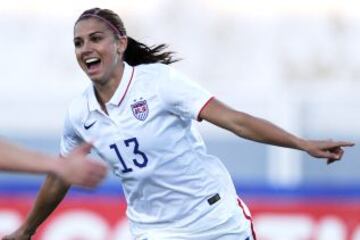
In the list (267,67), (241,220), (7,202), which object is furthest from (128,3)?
(241,220)

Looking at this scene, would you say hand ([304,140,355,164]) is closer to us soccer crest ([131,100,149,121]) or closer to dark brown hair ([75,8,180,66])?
us soccer crest ([131,100,149,121])

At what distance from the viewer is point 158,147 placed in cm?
691

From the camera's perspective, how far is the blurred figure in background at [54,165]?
4934 mm

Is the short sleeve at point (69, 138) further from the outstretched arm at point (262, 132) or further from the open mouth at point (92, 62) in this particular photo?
the outstretched arm at point (262, 132)

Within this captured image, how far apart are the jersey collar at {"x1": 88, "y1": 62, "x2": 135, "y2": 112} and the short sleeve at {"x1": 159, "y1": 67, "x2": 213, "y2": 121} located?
0.18 meters

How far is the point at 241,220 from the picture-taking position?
7.20 m

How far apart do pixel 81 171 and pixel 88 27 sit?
215 cm

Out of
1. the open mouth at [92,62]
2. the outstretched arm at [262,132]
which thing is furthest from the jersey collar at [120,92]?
the outstretched arm at [262,132]

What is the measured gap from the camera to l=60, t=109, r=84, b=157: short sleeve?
23.5 ft

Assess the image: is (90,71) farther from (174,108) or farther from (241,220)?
(241,220)

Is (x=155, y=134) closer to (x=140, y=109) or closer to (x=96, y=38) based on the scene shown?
(x=140, y=109)

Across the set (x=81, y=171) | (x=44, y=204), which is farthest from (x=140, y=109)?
A: (x=81, y=171)

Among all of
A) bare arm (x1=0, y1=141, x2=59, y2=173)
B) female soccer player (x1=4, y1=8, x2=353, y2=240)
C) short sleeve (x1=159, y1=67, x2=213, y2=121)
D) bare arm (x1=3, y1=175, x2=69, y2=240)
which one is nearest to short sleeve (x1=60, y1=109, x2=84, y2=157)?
female soccer player (x1=4, y1=8, x2=353, y2=240)

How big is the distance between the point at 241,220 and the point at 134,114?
0.76 metres
